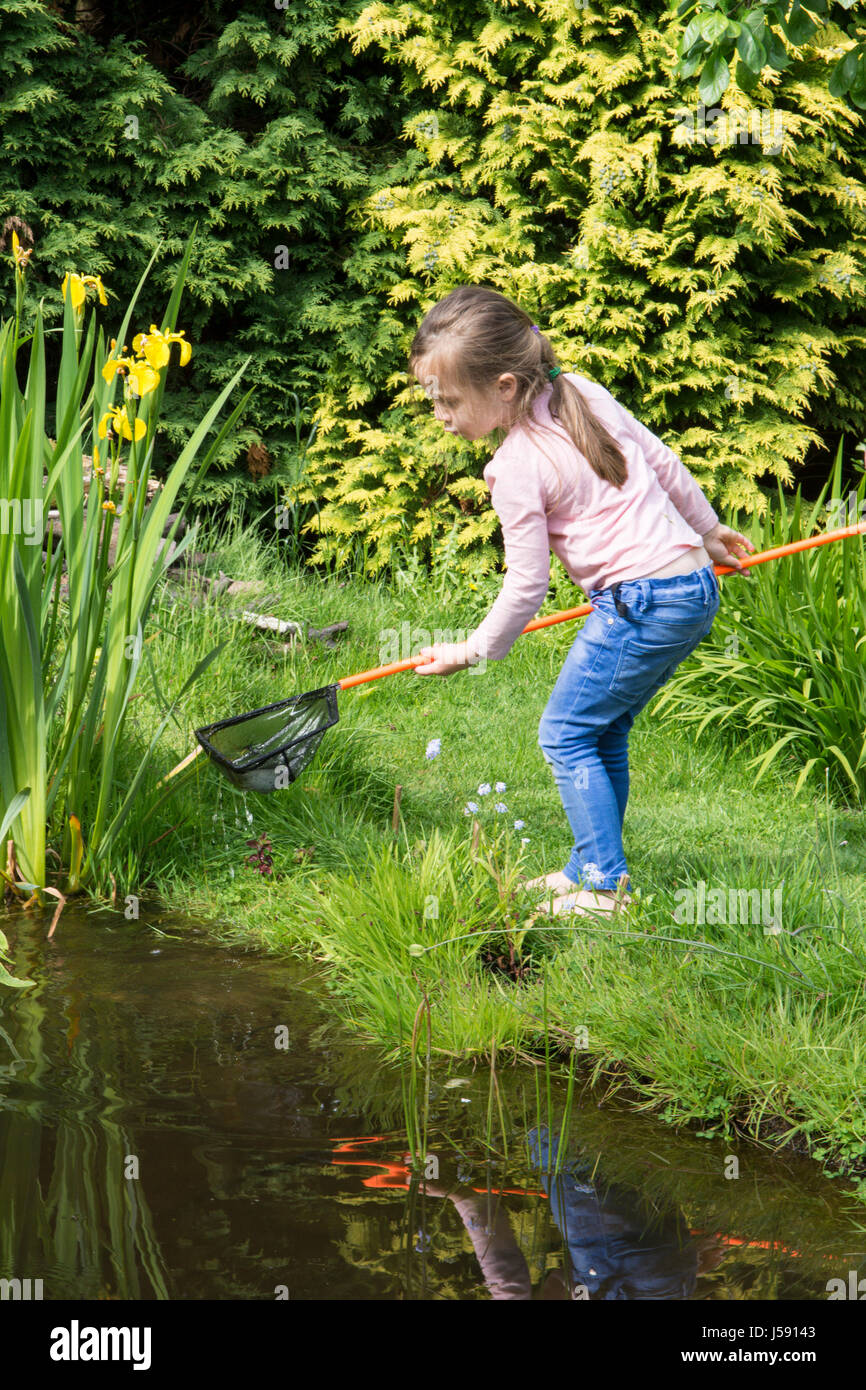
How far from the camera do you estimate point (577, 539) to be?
2.73 metres

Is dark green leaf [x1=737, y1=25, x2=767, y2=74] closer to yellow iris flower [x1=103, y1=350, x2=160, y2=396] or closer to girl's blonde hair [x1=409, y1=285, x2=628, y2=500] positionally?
girl's blonde hair [x1=409, y1=285, x2=628, y2=500]

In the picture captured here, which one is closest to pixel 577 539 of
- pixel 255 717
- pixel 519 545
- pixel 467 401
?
pixel 519 545

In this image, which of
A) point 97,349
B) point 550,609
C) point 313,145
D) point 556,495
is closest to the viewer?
point 556,495

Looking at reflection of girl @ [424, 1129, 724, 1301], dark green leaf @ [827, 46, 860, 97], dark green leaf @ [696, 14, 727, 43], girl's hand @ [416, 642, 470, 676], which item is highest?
dark green leaf @ [827, 46, 860, 97]

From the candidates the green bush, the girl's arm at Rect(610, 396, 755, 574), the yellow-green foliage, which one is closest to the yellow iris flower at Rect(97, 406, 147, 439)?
the girl's arm at Rect(610, 396, 755, 574)

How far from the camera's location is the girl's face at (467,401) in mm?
2645

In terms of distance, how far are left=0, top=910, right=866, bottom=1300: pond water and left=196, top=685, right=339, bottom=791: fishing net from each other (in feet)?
2.11

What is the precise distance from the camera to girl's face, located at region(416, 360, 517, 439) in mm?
2645

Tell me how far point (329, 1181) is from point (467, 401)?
167 cm

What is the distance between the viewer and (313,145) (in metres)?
6.13

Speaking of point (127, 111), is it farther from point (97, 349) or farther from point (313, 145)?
point (97, 349)

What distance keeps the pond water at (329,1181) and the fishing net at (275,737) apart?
25.3 inches

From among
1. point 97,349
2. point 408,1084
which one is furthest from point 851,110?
point 408,1084

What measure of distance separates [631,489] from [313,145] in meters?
4.34
